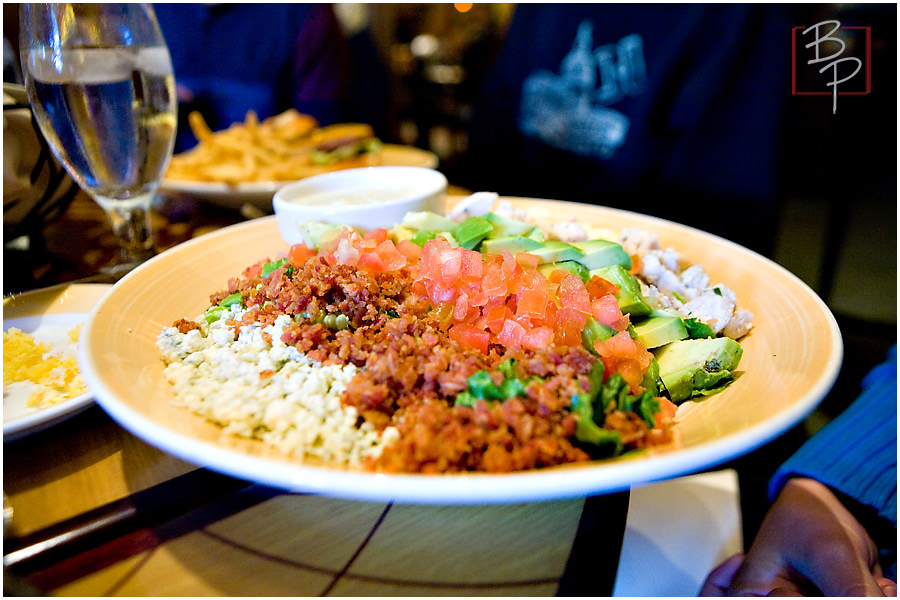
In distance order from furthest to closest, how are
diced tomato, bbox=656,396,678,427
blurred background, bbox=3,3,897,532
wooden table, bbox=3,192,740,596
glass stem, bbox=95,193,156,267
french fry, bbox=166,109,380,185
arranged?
blurred background, bbox=3,3,897,532, french fry, bbox=166,109,380,185, glass stem, bbox=95,193,156,267, diced tomato, bbox=656,396,678,427, wooden table, bbox=3,192,740,596

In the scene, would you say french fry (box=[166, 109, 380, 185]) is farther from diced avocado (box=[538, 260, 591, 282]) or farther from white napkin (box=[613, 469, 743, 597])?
white napkin (box=[613, 469, 743, 597])

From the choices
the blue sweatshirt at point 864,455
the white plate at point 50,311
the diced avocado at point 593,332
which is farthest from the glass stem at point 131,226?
the blue sweatshirt at point 864,455

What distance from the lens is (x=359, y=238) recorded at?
3.97ft

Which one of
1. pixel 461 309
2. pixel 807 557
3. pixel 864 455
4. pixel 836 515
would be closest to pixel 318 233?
pixel 461 309

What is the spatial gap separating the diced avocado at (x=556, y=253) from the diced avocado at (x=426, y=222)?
0.77 feet

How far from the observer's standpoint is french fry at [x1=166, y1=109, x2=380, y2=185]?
6.90 feet

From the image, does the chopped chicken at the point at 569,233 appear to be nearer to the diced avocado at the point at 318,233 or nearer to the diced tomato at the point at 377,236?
the diced tomato at the point at 377,236

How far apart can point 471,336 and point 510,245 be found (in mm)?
348

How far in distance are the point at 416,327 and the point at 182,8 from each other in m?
4.80

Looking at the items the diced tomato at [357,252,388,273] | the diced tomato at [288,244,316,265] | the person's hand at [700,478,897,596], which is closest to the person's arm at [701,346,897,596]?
the person's hand at [700,478,897,596]

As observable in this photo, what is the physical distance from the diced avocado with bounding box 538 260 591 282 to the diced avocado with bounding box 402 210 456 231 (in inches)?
10.7

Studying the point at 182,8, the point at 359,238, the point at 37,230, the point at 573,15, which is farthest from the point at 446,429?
the point at 182,8

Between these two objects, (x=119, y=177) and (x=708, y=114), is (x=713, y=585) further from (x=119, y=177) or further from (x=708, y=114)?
(x=708, y=114)

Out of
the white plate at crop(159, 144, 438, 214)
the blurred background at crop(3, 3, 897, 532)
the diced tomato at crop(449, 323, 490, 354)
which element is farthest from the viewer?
the blurred background at crop(3, 3, 897, 532)
